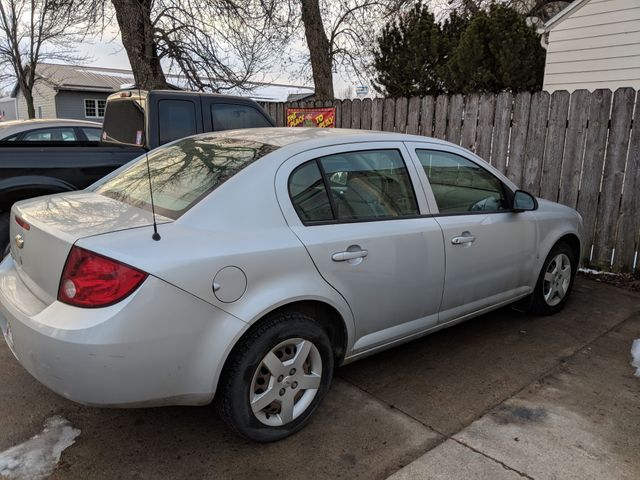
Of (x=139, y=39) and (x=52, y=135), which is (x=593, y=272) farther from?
(x=139, y=39)

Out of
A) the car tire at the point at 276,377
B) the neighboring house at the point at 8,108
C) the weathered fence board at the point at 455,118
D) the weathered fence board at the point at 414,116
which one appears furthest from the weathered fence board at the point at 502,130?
the neighboring house at the point at 8,108

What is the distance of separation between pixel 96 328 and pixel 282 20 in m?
11.6

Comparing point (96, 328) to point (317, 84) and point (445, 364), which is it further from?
point (317, 84)

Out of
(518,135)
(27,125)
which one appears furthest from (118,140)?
(518,135)

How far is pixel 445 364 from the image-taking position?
12.4ft

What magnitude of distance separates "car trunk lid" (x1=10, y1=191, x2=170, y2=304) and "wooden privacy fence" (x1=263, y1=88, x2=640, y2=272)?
5.05 meters

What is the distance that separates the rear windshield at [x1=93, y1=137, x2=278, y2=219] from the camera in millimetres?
2803

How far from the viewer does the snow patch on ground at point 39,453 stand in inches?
101

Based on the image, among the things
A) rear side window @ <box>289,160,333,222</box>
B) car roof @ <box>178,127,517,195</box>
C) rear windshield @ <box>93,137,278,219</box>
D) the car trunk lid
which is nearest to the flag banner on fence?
car roof @ <box>178,127,517,195</box>

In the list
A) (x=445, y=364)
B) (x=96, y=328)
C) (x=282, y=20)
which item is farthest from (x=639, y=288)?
(x=282, y=20)

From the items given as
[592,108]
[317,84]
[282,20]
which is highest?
[282,20]

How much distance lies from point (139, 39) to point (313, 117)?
4.22 m

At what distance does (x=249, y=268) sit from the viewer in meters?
2.53

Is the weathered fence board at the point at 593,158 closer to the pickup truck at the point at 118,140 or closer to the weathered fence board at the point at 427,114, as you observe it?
the weathered fence board at the point at 427,114
